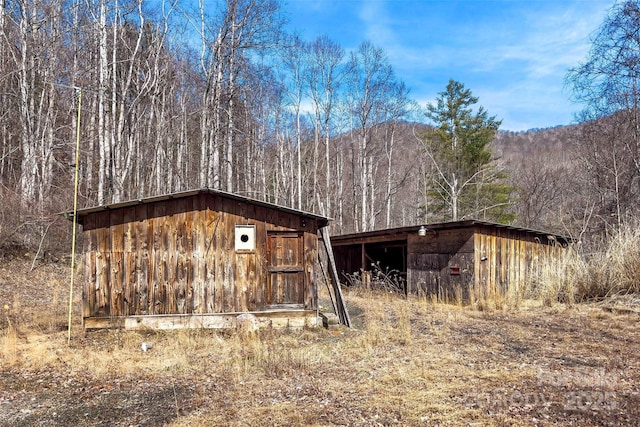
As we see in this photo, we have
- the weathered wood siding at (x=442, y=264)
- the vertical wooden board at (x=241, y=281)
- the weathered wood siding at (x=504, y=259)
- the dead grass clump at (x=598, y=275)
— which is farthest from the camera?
the weathered wood siding at (x=442, y=264)

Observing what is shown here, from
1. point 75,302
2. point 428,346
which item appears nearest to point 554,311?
point 428,346

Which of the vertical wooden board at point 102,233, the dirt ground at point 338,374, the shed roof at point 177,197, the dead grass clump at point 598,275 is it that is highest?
the shed roof at point 177,197

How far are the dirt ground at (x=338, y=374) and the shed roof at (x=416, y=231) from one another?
321 cm

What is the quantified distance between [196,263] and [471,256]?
7.41 metres

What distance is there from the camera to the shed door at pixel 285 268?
28.6ft

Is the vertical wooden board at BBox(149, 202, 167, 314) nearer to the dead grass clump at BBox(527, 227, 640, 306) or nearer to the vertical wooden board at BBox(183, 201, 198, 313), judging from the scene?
the vertical wooden board at BBox(183, 201, 198, 313)

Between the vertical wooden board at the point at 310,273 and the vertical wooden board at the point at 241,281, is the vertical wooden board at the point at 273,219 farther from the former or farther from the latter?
the vertical wooden board at the point at 241,281

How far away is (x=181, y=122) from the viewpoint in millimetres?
20391

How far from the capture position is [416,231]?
43.7 ft

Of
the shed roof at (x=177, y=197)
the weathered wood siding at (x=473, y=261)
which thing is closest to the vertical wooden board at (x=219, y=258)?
the shed roof at (x=177, y=197)

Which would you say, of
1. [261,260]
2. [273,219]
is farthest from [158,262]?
[273,219]

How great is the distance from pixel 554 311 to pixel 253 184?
17980 mm

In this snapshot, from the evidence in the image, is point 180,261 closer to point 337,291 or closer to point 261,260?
point 261,260

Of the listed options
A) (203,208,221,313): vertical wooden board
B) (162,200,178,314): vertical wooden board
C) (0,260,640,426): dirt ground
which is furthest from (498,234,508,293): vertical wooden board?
(162,200,178,314): vertical wooden board
